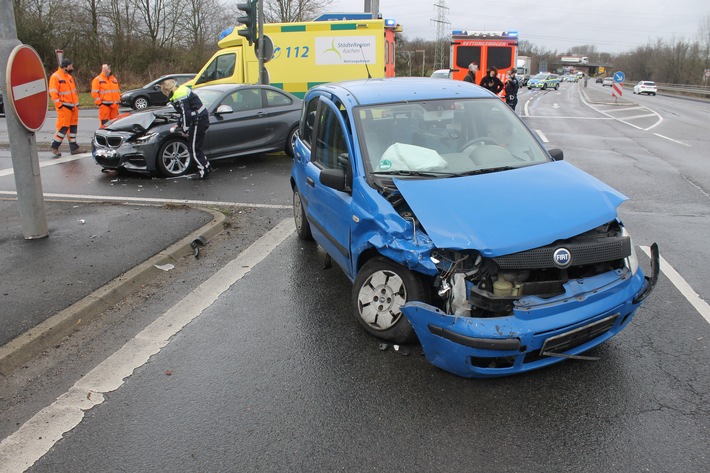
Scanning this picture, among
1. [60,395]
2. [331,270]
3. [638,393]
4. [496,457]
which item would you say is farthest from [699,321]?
[60,395]

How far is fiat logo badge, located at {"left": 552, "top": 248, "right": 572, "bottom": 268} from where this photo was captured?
3.32 meters

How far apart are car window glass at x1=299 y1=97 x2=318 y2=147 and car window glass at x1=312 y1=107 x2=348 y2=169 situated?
0.35 metres

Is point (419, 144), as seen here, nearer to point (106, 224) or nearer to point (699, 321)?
point (699, 321)

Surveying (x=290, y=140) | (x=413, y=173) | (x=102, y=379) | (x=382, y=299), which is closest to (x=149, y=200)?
(x=290, y=140)

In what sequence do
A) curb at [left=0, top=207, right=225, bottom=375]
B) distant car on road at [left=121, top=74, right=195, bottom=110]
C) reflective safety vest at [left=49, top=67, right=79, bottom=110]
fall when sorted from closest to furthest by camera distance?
curb at [left=0, top=207, right=225, bottom=375], reflective safety vest at [left=49, top=67, right=79, bottom=110], distant car on road at [left=121, top=74, right=195, bottom=110]

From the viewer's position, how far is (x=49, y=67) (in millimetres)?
35750

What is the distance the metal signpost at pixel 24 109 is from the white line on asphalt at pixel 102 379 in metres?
2.35

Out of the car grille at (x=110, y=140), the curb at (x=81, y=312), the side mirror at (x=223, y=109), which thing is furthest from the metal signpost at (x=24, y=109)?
the side mirror at (x=223, y=109)

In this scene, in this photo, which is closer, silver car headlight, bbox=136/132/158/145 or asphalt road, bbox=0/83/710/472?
asphalt road, bbox=0/83/710/472

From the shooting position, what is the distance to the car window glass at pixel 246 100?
11.2 metres

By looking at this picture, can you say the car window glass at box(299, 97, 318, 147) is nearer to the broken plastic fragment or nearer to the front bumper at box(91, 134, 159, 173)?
the broken plastic fragment

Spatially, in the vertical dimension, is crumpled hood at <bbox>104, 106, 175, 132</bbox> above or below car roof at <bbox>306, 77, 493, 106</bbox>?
below

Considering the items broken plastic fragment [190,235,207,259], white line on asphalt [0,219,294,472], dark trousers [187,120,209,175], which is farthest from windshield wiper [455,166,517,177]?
dark trousers [187,120,209,175]

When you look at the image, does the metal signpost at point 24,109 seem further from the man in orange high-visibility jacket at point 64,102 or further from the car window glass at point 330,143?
the man in orange high-visibility jacket at point 64,102
